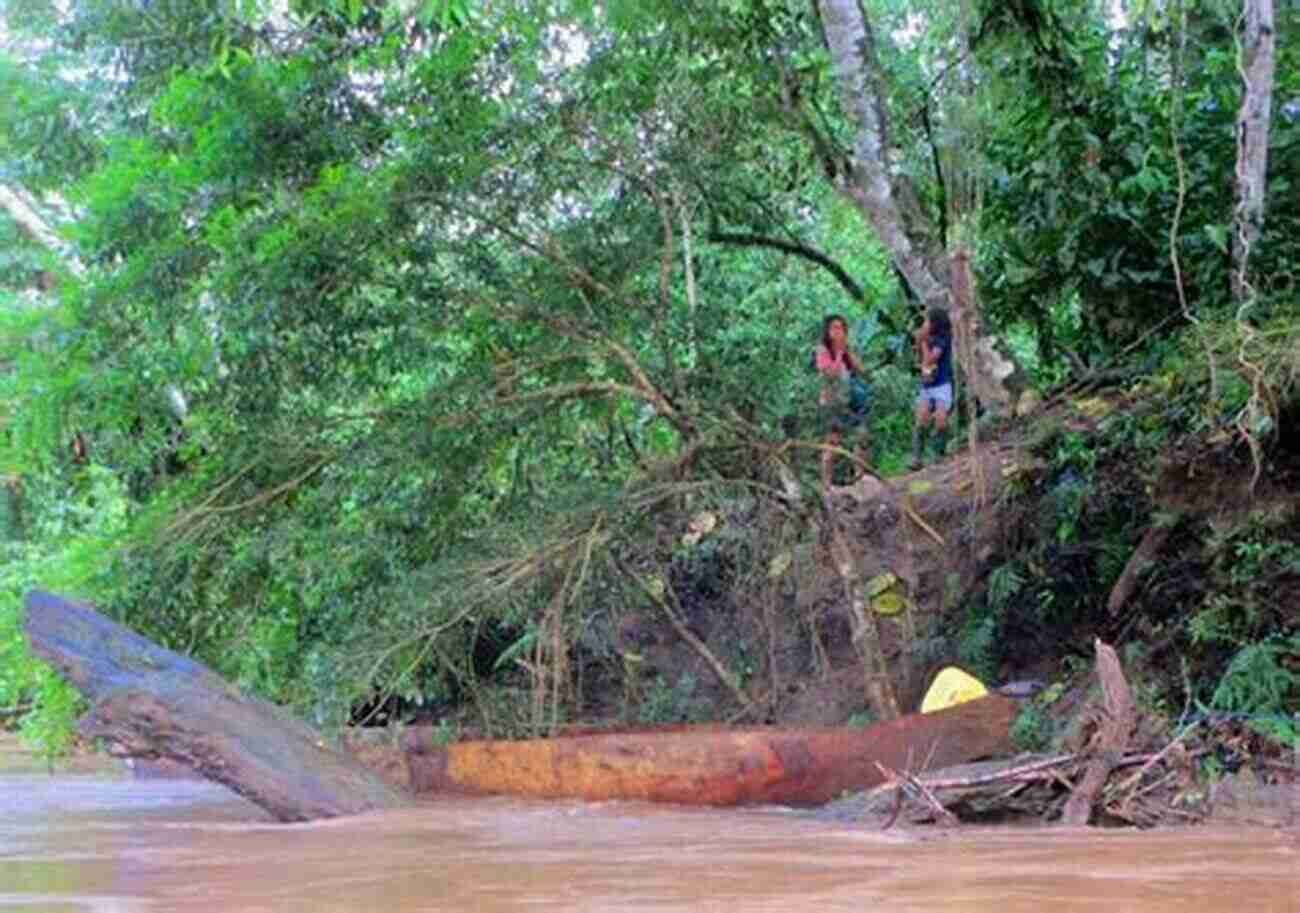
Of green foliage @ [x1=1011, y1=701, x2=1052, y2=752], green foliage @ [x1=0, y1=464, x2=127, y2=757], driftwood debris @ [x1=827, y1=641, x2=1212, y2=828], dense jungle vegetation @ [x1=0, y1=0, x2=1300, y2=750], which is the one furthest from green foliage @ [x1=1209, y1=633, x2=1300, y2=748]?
green foliage @ [x1=0, y1=464, x2=127, y2=757]

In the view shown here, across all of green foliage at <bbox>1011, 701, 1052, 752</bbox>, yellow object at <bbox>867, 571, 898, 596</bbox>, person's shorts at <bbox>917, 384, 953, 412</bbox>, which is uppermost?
person's shorts at <bbox>917, 384, 953, 412</bbox>

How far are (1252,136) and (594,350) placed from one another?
12.1 ft

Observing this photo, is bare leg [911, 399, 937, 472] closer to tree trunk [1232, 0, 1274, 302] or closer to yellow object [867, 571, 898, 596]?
yellow object [867, 571, 898, 596]

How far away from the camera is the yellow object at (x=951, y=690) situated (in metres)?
7.89

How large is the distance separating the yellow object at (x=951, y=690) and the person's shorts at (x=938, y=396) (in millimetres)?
2849

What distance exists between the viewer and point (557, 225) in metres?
9.30

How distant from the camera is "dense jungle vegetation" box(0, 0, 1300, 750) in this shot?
8.16m

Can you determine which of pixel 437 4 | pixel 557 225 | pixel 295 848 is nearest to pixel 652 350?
pixel 557 225

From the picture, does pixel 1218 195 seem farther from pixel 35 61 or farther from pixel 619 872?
pixel 35 61

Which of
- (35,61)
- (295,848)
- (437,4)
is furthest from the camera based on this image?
(35,61)

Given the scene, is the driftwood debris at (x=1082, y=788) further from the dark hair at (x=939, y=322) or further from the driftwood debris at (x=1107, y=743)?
the dark hair at (x=939, y=322)

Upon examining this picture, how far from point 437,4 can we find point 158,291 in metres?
2.33

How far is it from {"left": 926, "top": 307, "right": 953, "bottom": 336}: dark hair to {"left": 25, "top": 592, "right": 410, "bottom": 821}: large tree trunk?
15.5 ft

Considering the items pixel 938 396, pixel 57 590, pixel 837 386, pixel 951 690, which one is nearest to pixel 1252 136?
pixel 837 386
